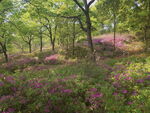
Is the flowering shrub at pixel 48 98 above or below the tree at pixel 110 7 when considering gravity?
below

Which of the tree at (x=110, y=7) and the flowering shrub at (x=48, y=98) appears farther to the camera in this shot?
the tree at (x=110, y=7)

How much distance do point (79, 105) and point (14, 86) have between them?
333cm

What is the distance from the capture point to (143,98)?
457 centimetres

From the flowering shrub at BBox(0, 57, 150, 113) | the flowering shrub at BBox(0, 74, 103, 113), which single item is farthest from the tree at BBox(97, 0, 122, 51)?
the flowering shrub at BBox(0, 74, 103, 113)

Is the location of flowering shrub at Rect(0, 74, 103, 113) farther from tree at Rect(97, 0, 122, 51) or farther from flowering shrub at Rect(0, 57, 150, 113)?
tree at Rect(97, 0, 122, 51)

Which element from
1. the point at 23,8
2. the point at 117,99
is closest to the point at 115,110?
the point at 117,99

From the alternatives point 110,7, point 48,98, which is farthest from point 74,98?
point 110,7

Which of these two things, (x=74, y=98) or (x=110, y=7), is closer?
(x=74, y=98)

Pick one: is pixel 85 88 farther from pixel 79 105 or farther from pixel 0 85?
pixel 0 85

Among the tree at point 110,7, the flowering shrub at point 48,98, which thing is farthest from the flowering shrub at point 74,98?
the tree at point 110,7

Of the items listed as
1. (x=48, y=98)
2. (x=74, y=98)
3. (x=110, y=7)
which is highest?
(x=110, y=7)

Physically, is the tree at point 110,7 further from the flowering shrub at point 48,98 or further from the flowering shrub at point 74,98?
the flowering shrub at point 48,98

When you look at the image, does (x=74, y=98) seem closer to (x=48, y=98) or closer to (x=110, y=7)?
(x=48, y=98)

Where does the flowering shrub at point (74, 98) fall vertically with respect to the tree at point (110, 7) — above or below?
below
